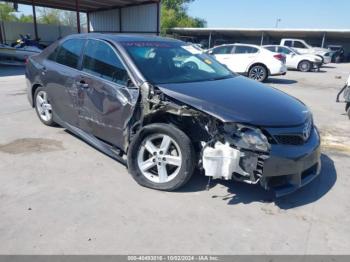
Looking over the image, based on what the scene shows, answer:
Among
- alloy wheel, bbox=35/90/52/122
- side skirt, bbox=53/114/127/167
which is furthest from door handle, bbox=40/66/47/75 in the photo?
side skirt, bbox=53/114/127/167

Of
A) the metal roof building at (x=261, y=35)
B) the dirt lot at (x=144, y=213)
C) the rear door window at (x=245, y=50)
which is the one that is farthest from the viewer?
the metal roof building at (x=261, y=35)

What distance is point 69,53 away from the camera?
4.79 meters

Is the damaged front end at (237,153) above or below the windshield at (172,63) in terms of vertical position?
below

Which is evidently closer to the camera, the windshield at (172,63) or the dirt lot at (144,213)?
the dirt lot at (144,213)

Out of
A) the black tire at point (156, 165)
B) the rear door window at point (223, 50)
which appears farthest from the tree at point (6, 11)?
the black tire at point (156, 165)

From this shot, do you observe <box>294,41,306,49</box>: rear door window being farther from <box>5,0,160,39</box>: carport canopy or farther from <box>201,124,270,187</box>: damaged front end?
<box>201,124,270,187</box>: damaged front end

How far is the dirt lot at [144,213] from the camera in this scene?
105 inches

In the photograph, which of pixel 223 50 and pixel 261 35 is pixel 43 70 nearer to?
pixel 223 50

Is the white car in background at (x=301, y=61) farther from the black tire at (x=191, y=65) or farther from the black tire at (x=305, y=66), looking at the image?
the black tire at (x=191, y=65)

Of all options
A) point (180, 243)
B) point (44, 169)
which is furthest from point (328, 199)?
point (44, 169)

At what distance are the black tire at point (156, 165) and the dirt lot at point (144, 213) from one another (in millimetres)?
98

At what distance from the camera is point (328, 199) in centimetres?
351

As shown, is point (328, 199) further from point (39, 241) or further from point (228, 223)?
point (39, 241)

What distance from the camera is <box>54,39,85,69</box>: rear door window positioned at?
15.0ft
